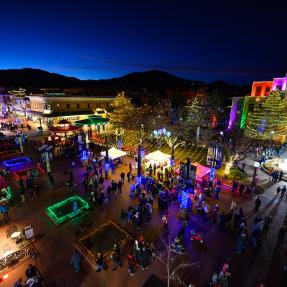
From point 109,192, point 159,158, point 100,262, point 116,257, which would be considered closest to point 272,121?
point 159,158

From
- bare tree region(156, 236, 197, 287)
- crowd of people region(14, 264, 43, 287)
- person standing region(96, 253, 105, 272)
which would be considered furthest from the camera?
person standing region(96, 253, 105, 272)

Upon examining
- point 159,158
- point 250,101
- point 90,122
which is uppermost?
point 250,101

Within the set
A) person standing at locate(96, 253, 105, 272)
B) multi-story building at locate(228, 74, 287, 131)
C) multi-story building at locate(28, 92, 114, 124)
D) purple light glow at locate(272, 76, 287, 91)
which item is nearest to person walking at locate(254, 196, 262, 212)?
person standing at locate(96, 253, 105, 272)

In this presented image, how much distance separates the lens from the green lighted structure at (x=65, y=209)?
13148mm

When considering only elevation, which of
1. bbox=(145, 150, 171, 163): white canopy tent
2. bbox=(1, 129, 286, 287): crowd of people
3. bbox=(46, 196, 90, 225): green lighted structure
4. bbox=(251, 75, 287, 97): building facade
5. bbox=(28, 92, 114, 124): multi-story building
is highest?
bbox=(251, 75, 287, 97): building facade

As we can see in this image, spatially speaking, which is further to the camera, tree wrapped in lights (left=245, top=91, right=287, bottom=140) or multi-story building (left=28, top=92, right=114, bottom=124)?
multi-story building (left=28, top=92, right=114, bottom=124)

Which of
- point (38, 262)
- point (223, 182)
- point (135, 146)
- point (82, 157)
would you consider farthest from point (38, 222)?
point (135, 146)

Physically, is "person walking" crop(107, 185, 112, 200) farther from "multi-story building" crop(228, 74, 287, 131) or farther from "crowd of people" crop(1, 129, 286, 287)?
"multi-story building" crop(228, 74, 287, 131)

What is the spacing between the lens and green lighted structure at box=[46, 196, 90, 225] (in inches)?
518

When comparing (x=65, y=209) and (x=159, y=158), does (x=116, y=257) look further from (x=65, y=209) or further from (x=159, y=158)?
(x=159, y=158)

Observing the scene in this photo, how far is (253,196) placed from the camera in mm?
16312

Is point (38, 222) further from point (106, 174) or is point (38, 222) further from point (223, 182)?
point (223, 182)

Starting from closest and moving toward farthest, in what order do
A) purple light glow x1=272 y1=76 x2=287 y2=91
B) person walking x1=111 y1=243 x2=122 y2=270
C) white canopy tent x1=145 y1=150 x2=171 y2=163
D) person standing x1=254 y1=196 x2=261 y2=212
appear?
person walking x1=111 y1=243 x2=122 y2=270, person standing x1=254 y1=196 x2=261 y2=212, white canopy tent x1=145 y1=150 x2=171 y2=163, purple light glow x1=272 y1=76 x2=287 y2=91

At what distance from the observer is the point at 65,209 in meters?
14.2
